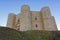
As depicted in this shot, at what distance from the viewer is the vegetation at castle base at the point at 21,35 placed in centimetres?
589

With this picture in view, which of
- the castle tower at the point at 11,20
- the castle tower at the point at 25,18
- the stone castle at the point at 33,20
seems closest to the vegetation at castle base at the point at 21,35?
the castle tower at the point at 25,18

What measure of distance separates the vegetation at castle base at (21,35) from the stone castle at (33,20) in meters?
18.9

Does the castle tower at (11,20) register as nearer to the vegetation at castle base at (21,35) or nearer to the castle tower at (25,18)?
the castle tower at (25,18)

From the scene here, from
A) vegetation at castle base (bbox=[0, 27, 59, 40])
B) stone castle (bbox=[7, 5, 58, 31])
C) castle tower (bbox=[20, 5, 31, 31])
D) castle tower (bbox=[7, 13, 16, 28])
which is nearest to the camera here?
vegetation at castle base (bbox=[0, 27, 59, 40])

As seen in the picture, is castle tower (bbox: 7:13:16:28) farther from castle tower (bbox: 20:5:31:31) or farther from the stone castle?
castle tower (bbox: 20:5:31:31)

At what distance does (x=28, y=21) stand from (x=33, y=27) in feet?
7.34

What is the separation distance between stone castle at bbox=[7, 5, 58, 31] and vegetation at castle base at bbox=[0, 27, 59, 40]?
1892 cm

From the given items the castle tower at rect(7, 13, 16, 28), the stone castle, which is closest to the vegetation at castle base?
the stone castle

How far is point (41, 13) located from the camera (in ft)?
96.6

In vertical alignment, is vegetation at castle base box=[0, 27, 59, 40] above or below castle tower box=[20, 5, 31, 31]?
below

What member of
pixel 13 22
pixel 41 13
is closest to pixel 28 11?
pixel 41 13

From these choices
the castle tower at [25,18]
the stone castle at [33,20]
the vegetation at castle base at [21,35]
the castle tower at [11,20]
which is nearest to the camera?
the vegetation at castle base at [21,35]

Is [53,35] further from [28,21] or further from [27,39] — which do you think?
[28,21]

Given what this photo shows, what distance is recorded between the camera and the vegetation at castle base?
232 inches
